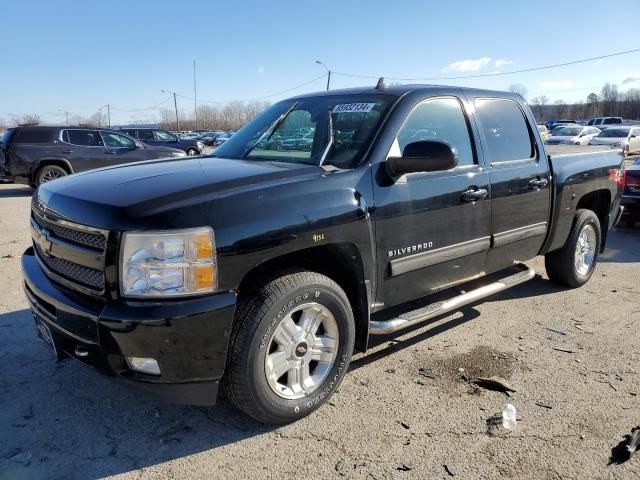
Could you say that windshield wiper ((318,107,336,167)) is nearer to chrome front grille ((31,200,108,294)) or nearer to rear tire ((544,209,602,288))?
chrome front grille ((31,200,108,294))

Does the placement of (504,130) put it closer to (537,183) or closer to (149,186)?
(537,183)

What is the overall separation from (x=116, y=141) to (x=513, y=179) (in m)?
12.6

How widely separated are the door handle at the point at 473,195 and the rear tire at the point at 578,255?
1.85m

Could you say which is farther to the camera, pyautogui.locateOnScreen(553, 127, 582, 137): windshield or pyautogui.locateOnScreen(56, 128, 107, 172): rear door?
pyautogui.locateOnScreen(553, 127, 582, 137): windshield

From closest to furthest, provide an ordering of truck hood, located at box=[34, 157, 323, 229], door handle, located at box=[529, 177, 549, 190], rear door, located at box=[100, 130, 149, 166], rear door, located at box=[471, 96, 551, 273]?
truck hood, located at box=[34, 157, 323, 229] → rear door, located at box=[471, 96, 551, 273] → door handle, located at box=[529, 177, 549, 190] → rear door, located at box=[100, 130, 149, 166]

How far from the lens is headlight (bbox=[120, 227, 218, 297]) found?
2.48 m

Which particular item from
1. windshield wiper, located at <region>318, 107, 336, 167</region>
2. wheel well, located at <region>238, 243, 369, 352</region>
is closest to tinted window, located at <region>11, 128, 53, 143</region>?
windshield wiper, located at <region>318, 107, 336, 167</region>

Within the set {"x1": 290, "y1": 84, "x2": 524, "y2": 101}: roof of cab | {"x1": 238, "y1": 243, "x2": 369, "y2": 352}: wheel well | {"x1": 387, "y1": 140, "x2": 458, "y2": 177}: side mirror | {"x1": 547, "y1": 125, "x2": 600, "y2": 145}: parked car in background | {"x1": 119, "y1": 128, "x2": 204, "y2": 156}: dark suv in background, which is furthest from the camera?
{"x1": 547, "y1": 125, "x2": 600, "y2": 145}: parked car in background

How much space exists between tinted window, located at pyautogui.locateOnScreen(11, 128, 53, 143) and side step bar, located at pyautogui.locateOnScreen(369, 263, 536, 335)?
1227 cm

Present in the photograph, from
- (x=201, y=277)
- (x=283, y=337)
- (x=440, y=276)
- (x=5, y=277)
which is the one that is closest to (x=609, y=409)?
(x=440, y=276)

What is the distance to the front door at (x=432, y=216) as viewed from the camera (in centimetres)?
336

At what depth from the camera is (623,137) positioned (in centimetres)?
2503

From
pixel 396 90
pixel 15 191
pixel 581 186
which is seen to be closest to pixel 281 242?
pixel 396 90

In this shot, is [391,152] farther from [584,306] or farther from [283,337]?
[584,306]
